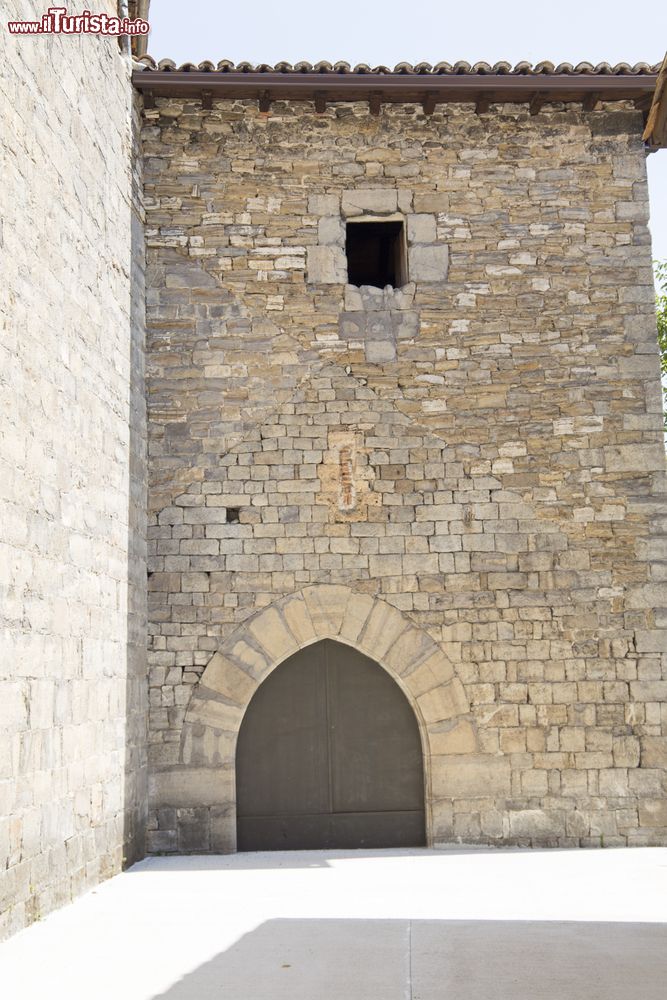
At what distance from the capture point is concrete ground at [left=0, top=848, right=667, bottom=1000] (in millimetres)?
3764

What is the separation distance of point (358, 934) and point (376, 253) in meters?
5.91

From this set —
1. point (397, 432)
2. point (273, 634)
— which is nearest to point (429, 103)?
point (397, 432)

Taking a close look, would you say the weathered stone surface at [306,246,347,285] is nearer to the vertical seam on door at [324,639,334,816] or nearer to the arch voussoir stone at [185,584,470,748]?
the arch voussoir stone at [185,584,470,748]

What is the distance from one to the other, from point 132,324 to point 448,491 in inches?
100.0

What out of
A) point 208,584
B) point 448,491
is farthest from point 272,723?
point 448,491

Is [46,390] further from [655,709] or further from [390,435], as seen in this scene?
[655,709]

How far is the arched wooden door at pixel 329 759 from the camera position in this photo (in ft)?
23.7

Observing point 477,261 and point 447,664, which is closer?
point 447,664

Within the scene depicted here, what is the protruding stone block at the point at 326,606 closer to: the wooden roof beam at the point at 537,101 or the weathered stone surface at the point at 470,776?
the weathered stone surface at the point at 470,776

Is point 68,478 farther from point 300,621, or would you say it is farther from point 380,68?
point 380,68

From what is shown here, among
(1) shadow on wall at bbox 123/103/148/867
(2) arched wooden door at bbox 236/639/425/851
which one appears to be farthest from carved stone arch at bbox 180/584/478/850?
(1) shadow on wall at bbox 123/103/148/867

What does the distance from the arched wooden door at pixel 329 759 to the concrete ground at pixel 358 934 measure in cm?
58

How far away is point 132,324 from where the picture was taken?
7246 millimetres

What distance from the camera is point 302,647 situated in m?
7.29
